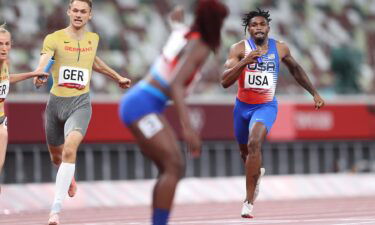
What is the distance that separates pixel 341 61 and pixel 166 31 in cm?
486

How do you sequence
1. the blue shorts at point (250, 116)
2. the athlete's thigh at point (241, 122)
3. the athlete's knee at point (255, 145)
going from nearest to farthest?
the athlete's knee at point (255, 145)
the blue shorts at point (250, 116)
the athlete's thigh at point (241, 122)

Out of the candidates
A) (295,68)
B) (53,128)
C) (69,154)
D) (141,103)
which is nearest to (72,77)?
(53,128)

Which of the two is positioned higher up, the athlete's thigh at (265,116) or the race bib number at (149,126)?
the race bib number at (149,126)

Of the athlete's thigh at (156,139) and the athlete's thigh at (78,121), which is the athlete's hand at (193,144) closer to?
the athlete's thigh at (156,139)

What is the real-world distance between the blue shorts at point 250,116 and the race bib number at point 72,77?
6.10 feet

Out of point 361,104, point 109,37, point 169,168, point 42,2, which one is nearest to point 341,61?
point 361,104

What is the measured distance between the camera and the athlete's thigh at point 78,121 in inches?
427

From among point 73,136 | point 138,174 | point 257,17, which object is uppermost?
point 257,17

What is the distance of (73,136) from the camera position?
35.2 feet

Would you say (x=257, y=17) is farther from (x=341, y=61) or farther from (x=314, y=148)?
(x=341, y=61)

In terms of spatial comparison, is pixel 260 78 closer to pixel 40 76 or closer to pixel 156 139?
pixel 40 76

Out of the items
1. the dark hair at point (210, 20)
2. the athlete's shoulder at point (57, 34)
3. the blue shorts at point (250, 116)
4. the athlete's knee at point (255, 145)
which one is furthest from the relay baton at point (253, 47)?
the dark hair at point (210, 20)

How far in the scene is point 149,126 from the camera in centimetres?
731

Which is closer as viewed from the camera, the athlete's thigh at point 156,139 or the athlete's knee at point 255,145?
the athlete's thigh at point 156,139
